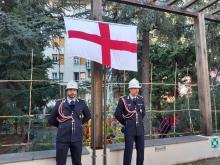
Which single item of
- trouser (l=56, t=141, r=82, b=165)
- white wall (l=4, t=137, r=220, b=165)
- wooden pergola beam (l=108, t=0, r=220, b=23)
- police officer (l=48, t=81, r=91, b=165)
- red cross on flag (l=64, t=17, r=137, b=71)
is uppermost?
wooden pergola beam (l=108, t=0, r=220, b=23)

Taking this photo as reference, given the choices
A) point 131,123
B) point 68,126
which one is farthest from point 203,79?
point 68,126

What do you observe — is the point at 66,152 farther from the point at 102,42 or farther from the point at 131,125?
the point at 102,42

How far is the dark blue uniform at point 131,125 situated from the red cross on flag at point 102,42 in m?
0.58

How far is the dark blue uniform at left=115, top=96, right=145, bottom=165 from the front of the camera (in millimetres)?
6535

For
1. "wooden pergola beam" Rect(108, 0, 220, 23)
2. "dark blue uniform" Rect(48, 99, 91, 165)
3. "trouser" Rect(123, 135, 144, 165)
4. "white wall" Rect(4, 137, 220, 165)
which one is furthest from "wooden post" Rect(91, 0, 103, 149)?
"wooden pergola beam" Rect(108, 0, 220, 23)

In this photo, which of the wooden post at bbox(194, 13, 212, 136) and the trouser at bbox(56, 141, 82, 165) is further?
the wooden post at bbox(194, 13, 212, 136)

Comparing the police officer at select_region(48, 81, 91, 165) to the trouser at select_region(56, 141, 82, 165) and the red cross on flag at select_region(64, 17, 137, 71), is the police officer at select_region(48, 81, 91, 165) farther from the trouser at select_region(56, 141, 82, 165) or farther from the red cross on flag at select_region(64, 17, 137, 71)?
the red cross on flag at select_region(64, 17, 137, 71)

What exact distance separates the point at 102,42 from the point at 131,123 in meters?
1.30

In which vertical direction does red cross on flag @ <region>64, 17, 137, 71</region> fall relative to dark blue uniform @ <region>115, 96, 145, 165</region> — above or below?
above

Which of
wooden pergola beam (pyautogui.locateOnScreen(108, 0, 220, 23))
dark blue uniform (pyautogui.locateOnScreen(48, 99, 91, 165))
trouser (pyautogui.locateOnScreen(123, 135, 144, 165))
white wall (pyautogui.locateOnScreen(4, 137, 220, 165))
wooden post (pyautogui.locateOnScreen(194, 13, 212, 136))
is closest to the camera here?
dark blue uniform (pyautogui.locateOnScreen(48, 99, 91, 165))

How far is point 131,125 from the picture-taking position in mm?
6543

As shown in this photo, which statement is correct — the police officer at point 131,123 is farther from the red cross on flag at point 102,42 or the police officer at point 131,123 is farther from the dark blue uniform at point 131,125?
the red cross on flag at point 102,42

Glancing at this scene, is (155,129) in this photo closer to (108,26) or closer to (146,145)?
(146,145)

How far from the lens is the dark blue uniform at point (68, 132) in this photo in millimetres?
5818
